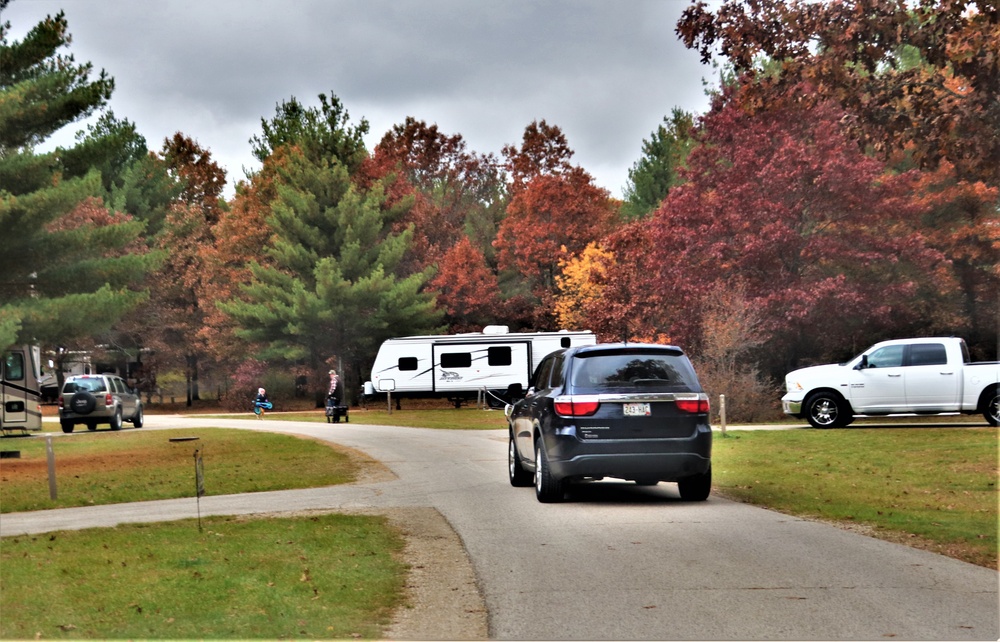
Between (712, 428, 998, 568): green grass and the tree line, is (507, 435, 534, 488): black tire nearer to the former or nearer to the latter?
(712, 428, 998, 568): green grass

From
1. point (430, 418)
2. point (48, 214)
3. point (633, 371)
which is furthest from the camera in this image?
point (430, 418)

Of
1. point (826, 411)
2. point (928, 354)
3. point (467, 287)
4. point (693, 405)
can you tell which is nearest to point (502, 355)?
point (467, 287)

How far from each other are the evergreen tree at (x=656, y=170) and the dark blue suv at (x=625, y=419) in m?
54.3

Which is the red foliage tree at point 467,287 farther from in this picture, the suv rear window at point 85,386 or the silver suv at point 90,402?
the suv rear window at point 85,386

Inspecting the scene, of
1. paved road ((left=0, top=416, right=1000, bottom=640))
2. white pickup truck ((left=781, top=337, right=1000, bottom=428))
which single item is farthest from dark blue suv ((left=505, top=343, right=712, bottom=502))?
white pickup truck ((left=781, top=337, right=1000, bottom=428))

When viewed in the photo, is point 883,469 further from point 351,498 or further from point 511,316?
point 511,316

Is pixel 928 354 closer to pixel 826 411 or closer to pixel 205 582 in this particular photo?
pixel 826 411

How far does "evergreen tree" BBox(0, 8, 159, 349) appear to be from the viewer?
2973 cm

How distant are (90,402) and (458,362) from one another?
15636mm

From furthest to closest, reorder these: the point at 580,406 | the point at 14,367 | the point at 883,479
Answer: the point at 14,367, the point at 883,479, the point at 580,406

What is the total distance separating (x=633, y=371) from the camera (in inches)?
575

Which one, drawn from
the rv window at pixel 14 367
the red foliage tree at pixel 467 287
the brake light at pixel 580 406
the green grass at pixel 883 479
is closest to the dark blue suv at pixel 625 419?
the brake light at pixel 580 406

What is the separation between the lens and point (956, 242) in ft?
137

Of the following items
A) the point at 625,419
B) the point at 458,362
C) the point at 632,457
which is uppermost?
the point at 458,362
